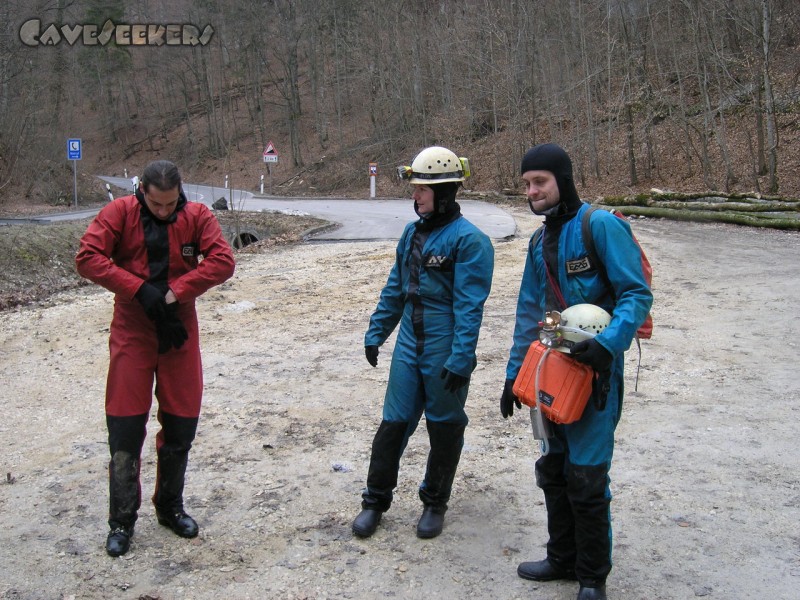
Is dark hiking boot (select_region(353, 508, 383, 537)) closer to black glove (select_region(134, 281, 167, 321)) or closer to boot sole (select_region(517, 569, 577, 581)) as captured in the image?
boot sole (select_region(517, 569, 577, 581))

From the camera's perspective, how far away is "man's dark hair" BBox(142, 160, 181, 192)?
396cm

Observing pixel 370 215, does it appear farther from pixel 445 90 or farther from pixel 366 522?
pixel 366 522

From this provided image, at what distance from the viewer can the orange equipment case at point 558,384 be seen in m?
3.26

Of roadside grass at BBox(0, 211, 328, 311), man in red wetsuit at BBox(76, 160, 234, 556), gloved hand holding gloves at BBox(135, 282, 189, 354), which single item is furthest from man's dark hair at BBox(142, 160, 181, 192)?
roadside grass at BBox(0, 211, 328, 311)

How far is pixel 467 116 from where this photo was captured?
132 feet

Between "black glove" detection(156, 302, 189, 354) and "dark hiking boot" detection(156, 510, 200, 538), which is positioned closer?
"black glove" detection(156, 302, 189, 354)

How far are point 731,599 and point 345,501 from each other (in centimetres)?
216

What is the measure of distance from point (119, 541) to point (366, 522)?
1.28 meters

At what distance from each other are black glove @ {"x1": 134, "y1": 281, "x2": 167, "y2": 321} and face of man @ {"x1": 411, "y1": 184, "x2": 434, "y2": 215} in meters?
1.40

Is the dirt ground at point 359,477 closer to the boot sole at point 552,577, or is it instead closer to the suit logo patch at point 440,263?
the boot sole at point 552,577

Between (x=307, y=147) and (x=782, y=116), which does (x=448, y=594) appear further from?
(x=307, y=147)

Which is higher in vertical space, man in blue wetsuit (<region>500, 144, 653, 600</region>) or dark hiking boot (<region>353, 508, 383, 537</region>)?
man in blue wetsuit (<region>500, 144, 653, 600</region>)

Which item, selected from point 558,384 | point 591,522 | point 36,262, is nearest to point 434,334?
point 558,384

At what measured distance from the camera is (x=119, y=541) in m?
4.04
